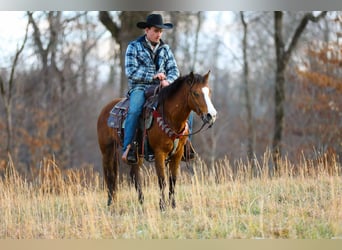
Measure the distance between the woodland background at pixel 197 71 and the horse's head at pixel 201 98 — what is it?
3280 millimetres

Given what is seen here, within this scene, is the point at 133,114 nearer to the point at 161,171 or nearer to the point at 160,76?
the point at 160,76

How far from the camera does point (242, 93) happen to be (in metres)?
15.2

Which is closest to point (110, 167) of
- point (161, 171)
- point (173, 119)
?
point (161, 171)

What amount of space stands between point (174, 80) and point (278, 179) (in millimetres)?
1806

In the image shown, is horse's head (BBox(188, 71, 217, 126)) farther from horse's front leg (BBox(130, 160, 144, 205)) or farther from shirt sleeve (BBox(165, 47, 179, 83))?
horse's front leg (BBox(130, 160, 144, 205))

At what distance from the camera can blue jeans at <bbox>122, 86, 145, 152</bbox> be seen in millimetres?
6086

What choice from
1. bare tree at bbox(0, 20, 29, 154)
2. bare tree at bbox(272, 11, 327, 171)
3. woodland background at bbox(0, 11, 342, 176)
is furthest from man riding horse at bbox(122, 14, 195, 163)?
bare tree at bbox(272, 11, 327, 171)

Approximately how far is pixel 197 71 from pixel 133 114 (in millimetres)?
6497

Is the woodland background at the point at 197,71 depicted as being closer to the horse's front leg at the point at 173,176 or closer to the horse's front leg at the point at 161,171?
the horse's front leg at the point at 173,176

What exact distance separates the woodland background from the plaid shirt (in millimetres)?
2593

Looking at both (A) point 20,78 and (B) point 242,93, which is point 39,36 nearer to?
(A) point 20,78

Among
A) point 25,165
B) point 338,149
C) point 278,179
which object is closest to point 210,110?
point 278,179

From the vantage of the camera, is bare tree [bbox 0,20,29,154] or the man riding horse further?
bare tree [bbox 0,20,29,154]

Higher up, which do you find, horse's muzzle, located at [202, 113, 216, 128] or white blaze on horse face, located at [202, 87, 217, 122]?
white blaze on horse face, located at [202, 87, 217, 122]
